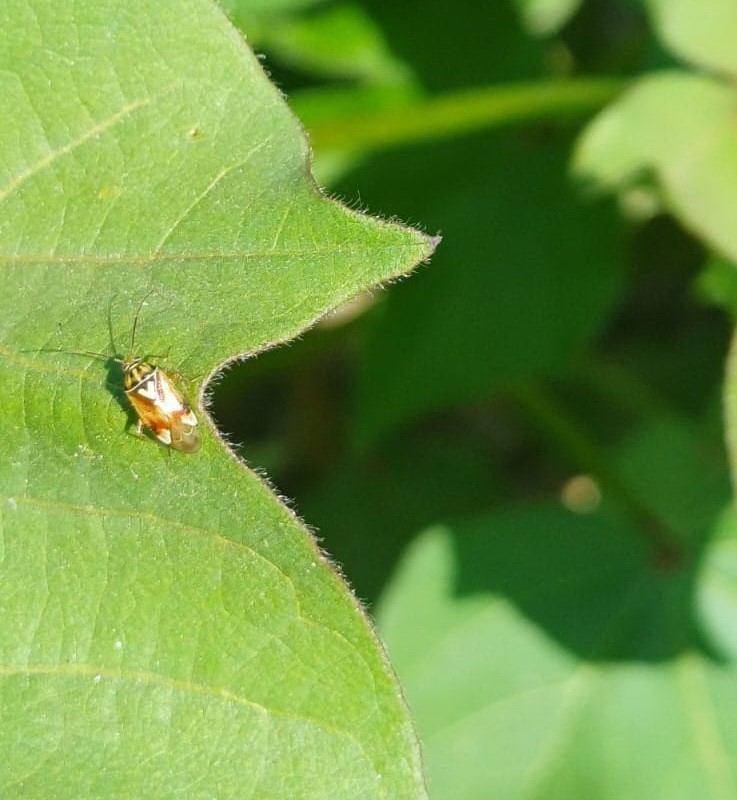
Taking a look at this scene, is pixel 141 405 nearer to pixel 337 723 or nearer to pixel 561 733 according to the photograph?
pixel 337 723

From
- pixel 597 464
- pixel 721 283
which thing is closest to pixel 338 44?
pixel 721 283

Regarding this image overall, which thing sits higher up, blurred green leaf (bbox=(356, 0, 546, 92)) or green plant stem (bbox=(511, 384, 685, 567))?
blurred green leaf (bbox=(356, 0, 546, 92))

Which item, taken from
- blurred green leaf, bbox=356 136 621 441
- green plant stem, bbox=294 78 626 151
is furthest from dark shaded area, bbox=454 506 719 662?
green plant stem, bbox=294 78 626 151

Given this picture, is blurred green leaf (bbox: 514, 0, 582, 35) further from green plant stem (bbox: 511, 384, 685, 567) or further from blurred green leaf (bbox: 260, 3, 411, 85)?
green plant stem (bbox: 511, 384, 685, 567)

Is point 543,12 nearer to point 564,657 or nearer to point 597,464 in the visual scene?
point 597,464

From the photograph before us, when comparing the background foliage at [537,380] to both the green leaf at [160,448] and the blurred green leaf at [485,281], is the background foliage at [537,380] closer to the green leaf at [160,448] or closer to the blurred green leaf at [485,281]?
the blurred green leaf at [485,281]

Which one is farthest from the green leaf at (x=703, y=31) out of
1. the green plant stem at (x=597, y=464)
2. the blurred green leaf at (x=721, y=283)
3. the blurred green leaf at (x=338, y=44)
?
the green plant stem at (x=597, y=464)

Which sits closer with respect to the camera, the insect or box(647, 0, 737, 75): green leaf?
the insect

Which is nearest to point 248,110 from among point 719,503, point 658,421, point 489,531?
point 489,531
